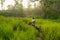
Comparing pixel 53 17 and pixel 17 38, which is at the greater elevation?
pixel 17 38

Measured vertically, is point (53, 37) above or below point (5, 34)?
below

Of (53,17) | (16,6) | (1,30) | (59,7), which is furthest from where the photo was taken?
(16,6)

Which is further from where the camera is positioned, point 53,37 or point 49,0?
point 49,0

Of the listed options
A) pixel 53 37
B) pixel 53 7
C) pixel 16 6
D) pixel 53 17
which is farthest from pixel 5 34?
pixel 16 6

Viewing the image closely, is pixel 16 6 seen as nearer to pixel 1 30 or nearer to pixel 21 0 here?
pixel 21 0

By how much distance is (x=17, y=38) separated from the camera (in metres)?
5.23

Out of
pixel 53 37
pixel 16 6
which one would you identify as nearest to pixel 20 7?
pixel 16 6

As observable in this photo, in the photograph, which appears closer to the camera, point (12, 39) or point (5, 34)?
point (12, 39)

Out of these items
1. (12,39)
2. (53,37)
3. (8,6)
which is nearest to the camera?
(12,39)

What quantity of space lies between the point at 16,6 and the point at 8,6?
4266 millimetres

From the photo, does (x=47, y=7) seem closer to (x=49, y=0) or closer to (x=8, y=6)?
(x=49, y=0)

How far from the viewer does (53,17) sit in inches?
1064

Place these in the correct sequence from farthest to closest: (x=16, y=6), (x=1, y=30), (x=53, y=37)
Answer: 1. (x=16, y=6)
2. (x=53, y=37)
3. (x=1, y=30)

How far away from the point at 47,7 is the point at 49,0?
1.14m
